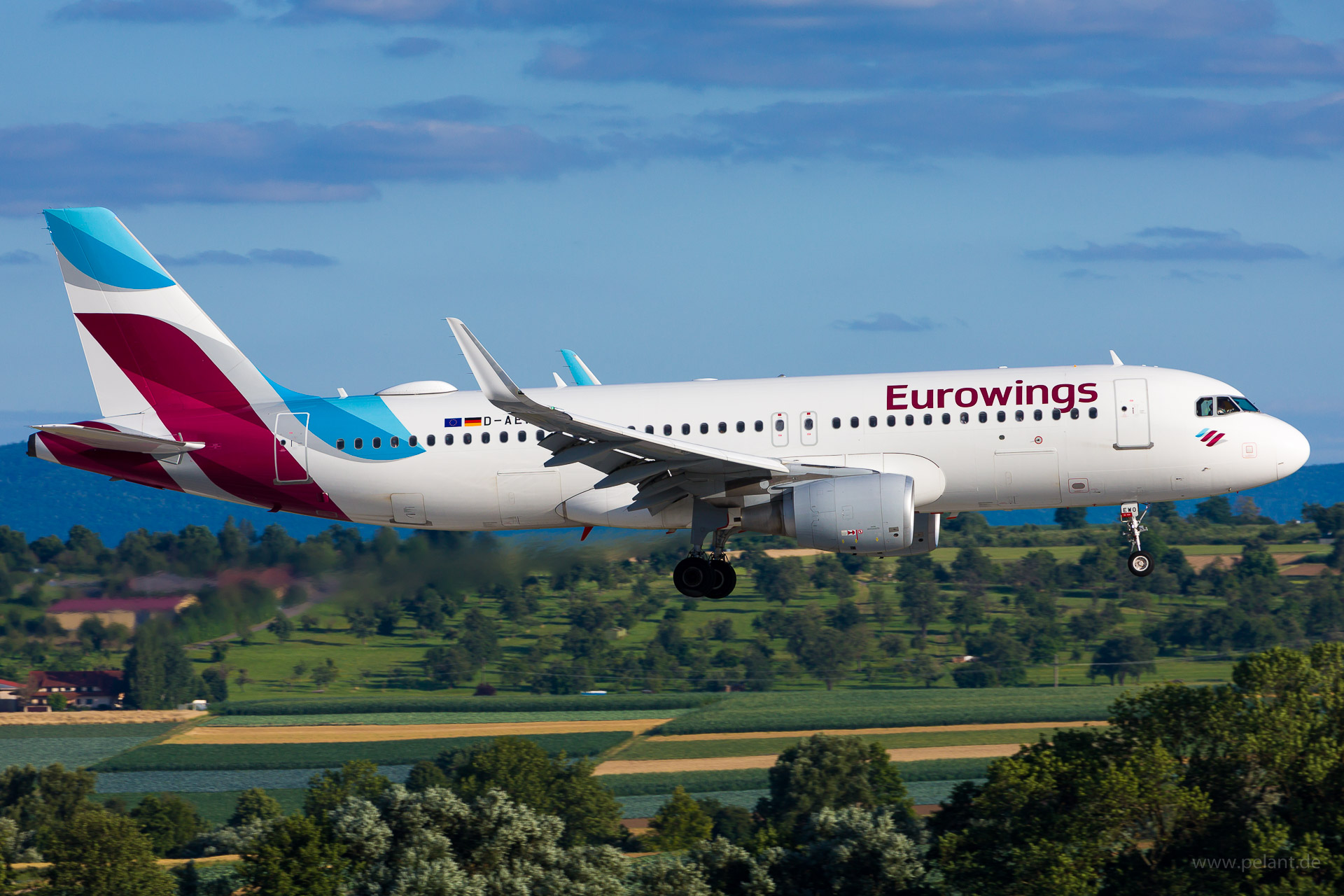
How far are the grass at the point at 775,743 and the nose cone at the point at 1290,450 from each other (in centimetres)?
10021

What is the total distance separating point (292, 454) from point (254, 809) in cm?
9554

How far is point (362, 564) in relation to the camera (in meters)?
51.1

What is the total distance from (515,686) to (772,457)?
13550 cm

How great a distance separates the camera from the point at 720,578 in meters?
37.5

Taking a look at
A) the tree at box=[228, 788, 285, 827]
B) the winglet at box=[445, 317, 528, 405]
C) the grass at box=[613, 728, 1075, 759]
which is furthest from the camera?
the grass at box=[613, 728, 1075, 759]

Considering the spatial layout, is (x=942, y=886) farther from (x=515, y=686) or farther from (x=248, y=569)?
(x=515, y=686)

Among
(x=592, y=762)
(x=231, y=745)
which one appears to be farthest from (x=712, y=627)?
(x=231, y=745)

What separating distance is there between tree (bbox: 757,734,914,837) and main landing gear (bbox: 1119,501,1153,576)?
289 ft

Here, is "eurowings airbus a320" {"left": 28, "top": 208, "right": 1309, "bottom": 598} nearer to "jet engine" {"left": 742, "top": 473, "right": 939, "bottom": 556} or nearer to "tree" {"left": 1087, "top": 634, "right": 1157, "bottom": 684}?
"jet engine" {"left": 742, "top": 473, "right": 939, "bottom": 556}

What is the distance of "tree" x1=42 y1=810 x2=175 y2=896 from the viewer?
9656cm

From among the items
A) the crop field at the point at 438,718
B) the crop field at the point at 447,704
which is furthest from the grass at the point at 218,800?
the crop field at the point at 447,704

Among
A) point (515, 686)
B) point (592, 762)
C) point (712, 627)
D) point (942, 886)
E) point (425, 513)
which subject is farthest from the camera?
point (712, 627)

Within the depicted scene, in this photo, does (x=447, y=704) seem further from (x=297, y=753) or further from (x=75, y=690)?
(x=75, y=690)

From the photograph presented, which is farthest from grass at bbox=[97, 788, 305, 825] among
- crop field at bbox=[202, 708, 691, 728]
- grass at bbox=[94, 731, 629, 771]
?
crop field at bbox=[202, 708, 691, 728]
